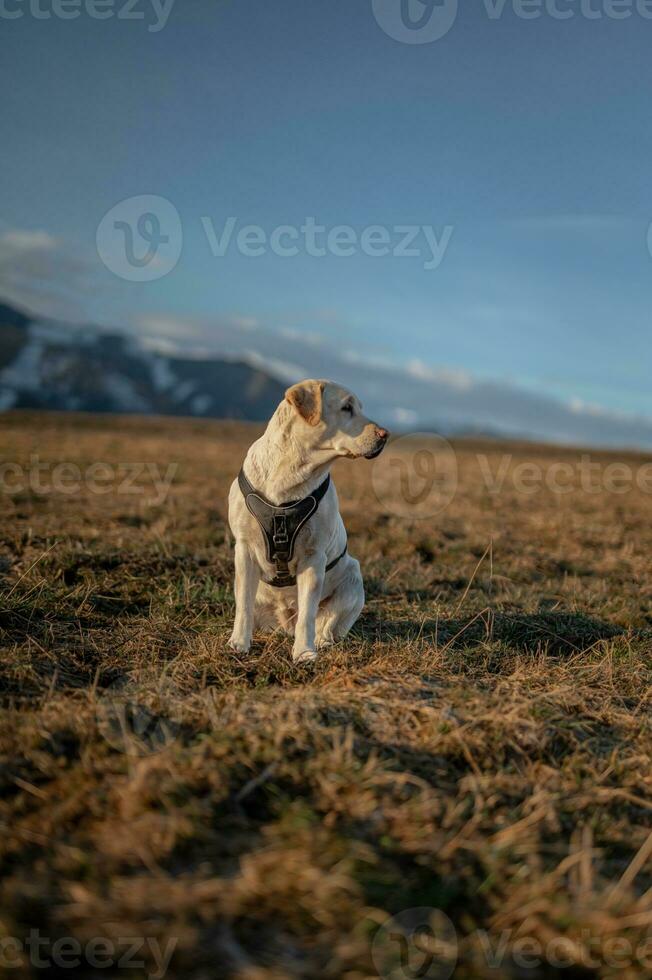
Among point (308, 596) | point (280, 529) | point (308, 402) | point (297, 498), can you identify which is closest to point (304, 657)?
point (308, 596)

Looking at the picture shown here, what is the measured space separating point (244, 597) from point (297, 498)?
33.7 inches

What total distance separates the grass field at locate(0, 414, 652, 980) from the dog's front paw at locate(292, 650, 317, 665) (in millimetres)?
73

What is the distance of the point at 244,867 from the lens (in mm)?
2336

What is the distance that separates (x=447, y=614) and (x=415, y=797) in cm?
333

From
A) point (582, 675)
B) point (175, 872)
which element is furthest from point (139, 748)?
point (582, 675)

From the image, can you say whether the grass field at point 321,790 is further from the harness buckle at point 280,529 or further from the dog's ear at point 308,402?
the dog's ear at point 308,402

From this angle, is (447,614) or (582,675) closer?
(582,675)

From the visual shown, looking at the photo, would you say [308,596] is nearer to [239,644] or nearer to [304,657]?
[304,657]

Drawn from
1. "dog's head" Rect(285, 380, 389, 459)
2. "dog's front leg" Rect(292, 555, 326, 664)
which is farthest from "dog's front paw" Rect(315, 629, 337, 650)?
"dog's head" Rect(285, 380, 389, 459)

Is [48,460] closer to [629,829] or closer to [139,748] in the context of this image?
[139,748]

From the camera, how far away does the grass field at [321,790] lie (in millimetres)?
2186

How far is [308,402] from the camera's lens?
189 inches

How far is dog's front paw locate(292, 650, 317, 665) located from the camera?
4664 mm

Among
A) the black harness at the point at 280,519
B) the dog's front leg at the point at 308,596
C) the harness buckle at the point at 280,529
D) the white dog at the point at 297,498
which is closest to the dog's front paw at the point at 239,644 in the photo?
the white dog at the point at 297,498
